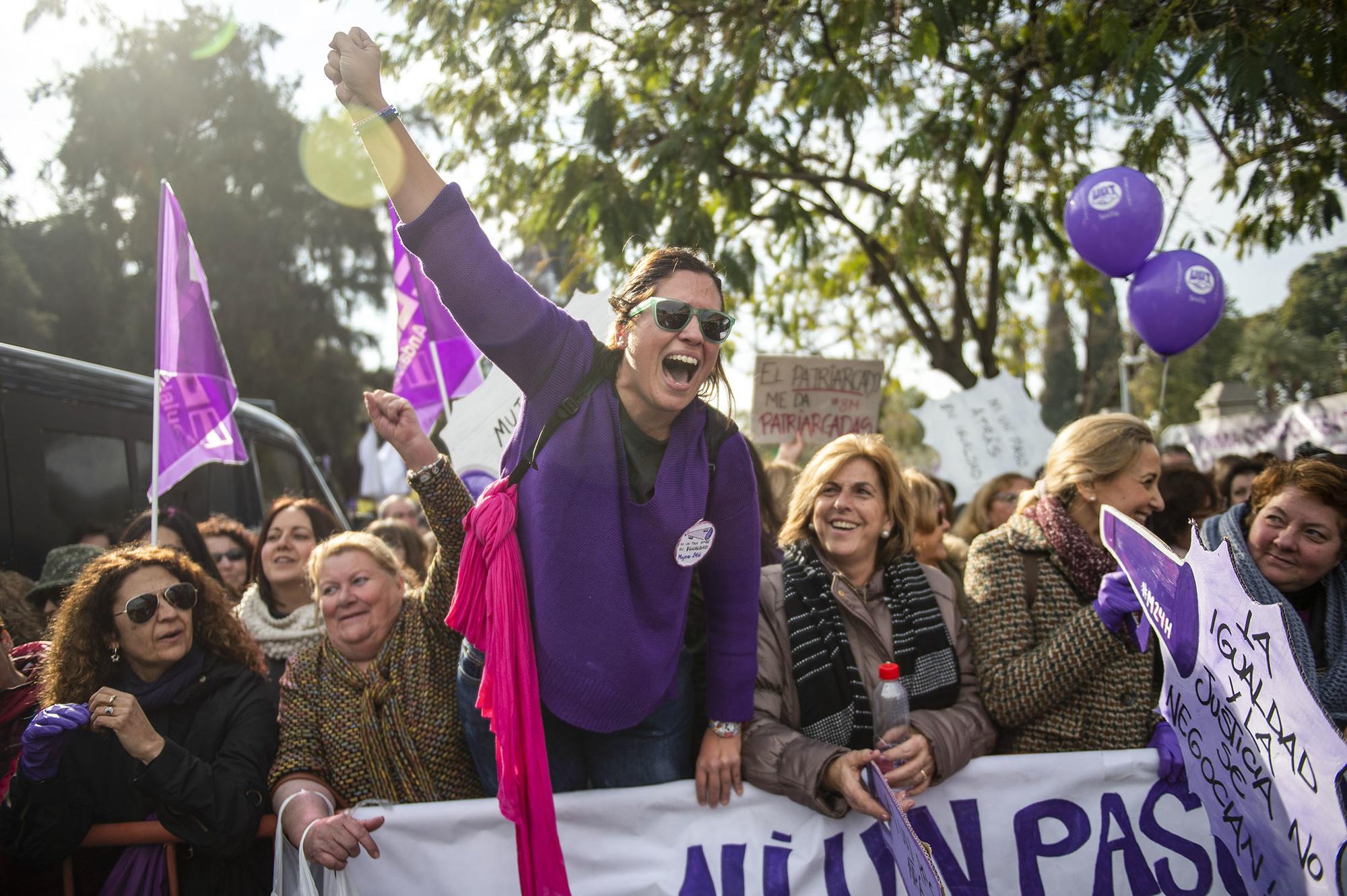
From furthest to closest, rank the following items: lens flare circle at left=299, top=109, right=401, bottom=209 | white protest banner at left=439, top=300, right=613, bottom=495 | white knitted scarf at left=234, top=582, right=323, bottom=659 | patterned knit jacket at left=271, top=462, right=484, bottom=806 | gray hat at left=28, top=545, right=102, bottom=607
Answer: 1. lens flare circle at left=299, top=109, right=401, bottom=209
2. white protest banner at left=439, top=300, right=613, bottom=495
3. white knitted scarf at left=234, top=582, right=323, bottom=659
4. gray hat at left=28, top=545, right=102, bottom=607
5. patterned knit jacket at left=271, top=462, right=484, bottom=806

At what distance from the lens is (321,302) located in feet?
74.5

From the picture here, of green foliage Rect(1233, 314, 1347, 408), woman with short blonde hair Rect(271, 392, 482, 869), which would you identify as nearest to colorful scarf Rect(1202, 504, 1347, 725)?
woman with short blonde hair Rect(271, 392, 482, 869)

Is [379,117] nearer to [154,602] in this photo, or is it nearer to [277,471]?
[154,602]

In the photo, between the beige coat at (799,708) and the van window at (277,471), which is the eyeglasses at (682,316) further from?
the van window at (277,471)

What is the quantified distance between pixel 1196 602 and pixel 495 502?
4.86 feet

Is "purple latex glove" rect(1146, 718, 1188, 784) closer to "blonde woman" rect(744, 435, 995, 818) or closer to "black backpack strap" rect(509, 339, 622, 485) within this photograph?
"blonde woman" rect(744, 435, 995, 818)

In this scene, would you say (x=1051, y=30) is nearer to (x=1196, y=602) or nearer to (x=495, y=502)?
(x=1196, y=602)

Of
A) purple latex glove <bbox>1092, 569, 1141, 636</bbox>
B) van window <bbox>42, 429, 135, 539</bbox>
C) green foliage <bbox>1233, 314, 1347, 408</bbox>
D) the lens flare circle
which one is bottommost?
purple latex glove <bbox>1092, 569, 1141, 636</bbox>

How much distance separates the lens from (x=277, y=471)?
6469 mm

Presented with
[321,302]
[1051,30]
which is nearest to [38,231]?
[321,302]

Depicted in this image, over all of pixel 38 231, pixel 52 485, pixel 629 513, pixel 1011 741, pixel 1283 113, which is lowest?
pixel 1011 741

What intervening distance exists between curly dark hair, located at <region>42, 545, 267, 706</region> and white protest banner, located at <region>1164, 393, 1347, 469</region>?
6.97m

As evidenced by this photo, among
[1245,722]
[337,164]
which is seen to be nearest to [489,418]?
[1245,722]

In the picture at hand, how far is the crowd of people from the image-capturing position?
1.98m
